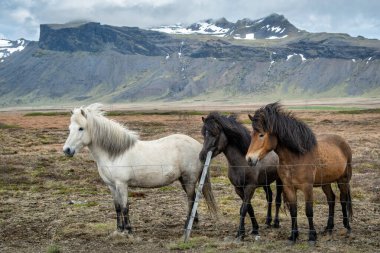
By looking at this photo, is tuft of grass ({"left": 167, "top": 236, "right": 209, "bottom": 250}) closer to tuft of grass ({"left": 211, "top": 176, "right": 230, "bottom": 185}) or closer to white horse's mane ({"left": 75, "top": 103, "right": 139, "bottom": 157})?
white horse's mane ({"left": 75, "top": 103, "right": 139, "bottom": 157})

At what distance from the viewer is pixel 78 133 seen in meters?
9.86

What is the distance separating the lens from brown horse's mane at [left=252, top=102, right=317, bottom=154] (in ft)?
28.3

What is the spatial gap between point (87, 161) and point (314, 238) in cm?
1828

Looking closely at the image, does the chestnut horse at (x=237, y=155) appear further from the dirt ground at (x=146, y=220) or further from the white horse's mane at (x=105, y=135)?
the white horse's mane at (x=105, y=135)

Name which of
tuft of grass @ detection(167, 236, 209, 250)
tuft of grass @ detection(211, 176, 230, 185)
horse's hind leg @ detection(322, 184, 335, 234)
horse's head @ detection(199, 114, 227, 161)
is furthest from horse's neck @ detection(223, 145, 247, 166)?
tuft of grass @ detection(211, 176, 230, 185)

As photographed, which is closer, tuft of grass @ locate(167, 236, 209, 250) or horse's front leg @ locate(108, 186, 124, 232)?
tuft of grass @ locate(167, 236, 209, 250)

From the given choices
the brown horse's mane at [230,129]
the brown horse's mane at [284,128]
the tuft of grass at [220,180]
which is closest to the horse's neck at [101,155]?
the brown horse's mane at [230,129]

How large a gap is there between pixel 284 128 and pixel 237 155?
142cm

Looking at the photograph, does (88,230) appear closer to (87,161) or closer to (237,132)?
(237,132)

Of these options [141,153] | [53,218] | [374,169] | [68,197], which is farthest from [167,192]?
[374,169]

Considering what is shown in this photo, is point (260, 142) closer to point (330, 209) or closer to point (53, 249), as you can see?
point (330, 209)

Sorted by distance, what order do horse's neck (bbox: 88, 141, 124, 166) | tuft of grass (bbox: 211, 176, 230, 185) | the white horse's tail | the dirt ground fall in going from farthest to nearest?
tuft of grass (bbox: 211, 176, 230, 185) < the white horse's tail < horse's neck (bbox: 88, 141, 124, 166) < the dirt ground

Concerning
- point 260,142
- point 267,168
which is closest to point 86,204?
point 267,168

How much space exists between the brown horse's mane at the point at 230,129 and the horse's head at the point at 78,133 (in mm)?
2612
